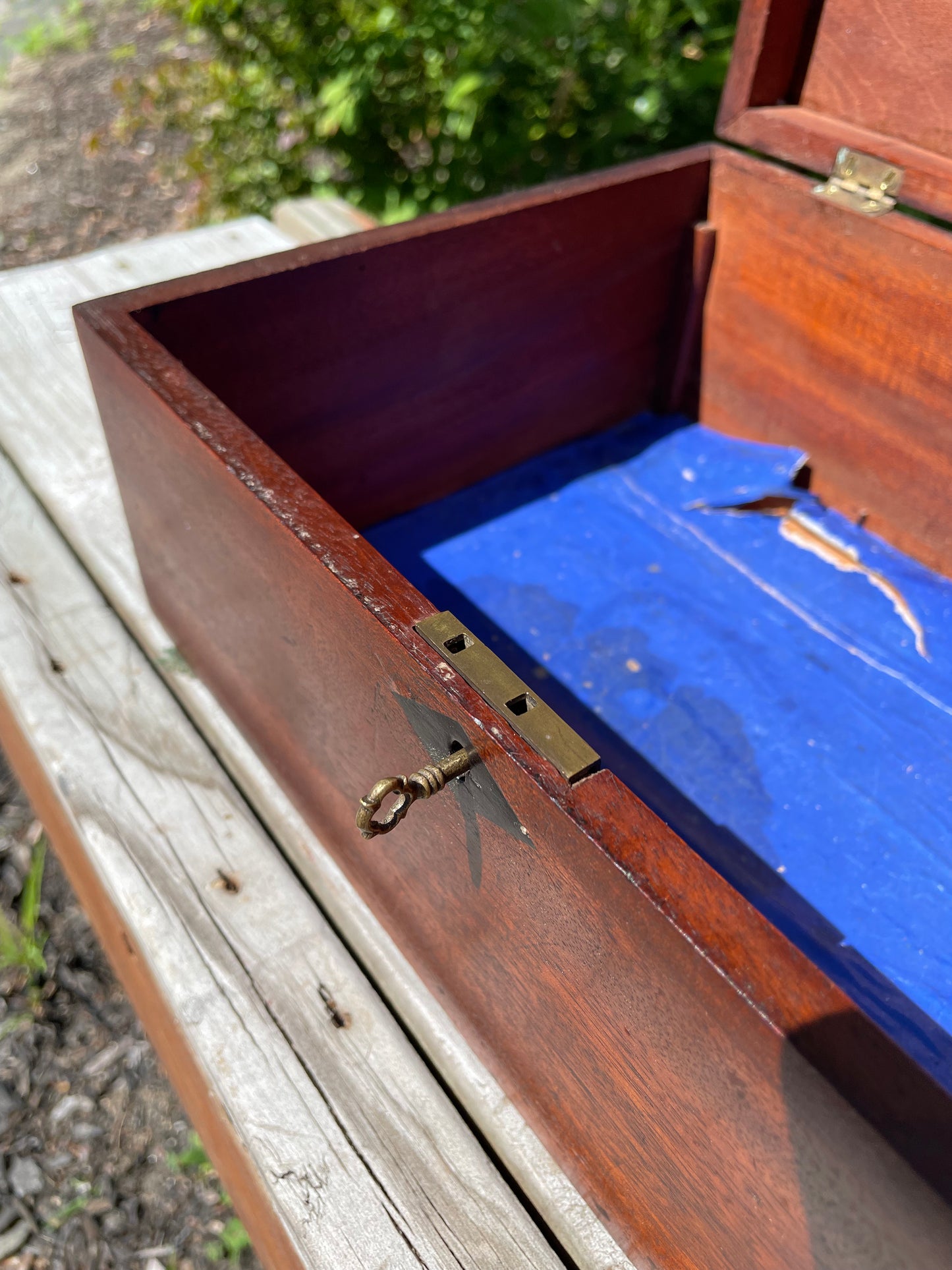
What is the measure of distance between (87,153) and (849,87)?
3602 mm

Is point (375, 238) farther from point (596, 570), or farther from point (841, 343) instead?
point (841, 343)

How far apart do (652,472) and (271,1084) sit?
1140 millimetres

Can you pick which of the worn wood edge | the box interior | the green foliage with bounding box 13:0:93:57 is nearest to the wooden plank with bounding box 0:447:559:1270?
the box interior

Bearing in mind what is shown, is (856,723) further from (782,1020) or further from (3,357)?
(3,357)

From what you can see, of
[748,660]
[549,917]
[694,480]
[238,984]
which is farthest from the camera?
[694,480]

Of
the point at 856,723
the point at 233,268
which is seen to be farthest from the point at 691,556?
the point at 233,268

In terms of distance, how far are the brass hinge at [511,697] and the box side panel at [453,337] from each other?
64cm

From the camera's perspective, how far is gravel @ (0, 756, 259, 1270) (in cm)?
149

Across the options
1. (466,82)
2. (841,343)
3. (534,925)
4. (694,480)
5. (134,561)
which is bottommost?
(134,561)

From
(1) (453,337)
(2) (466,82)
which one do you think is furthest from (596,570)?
(2) (466,82)

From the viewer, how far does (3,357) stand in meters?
1.93

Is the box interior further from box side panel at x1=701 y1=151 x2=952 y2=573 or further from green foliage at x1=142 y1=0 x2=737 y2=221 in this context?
green foliage at x1=142 y1=0 x2=737 y2=221

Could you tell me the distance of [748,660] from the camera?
1416mm

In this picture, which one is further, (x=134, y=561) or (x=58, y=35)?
(x=58, y=35)
